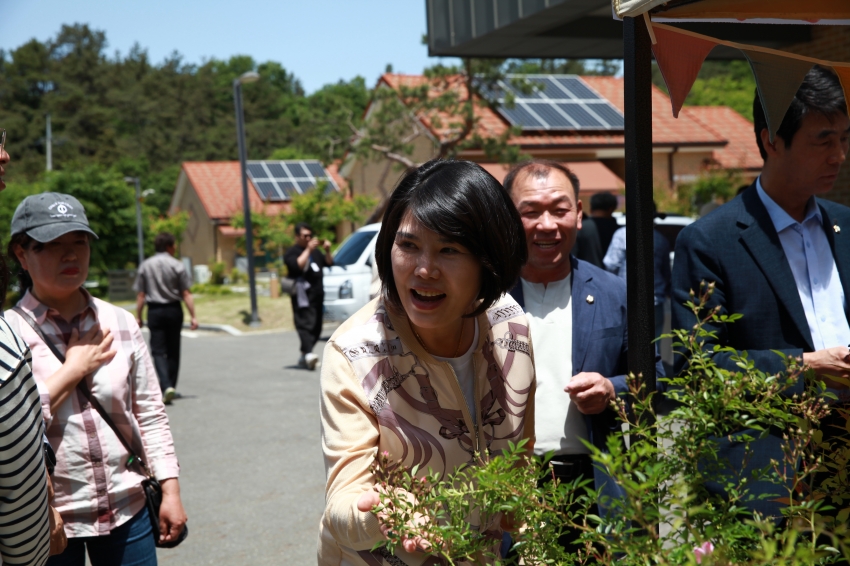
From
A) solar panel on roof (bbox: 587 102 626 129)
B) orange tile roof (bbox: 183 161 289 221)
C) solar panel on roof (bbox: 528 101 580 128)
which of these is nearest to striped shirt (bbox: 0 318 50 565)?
solar panel on roof (bbox: 528 101 580 128)

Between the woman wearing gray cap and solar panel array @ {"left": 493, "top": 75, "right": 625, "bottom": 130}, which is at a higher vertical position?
solar panel array @ {"left": 493, "top": 75, "right": 625, "bottom": 130}

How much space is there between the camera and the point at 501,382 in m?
2.07

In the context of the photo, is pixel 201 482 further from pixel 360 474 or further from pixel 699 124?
pixel 699 124

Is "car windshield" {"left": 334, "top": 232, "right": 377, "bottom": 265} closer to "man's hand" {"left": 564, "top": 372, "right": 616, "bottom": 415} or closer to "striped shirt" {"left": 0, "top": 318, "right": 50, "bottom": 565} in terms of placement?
"man's hand" {"left": 564, "top": 372, "right": 616, "bottom": 415}

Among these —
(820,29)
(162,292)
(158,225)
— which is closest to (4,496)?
(162,292)

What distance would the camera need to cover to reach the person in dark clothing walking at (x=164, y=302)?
9.77 metres

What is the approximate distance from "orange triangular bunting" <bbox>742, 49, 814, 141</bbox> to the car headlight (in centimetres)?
1326

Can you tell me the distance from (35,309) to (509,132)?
2243 cm

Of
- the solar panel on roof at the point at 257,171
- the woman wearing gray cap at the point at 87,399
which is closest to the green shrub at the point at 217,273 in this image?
the solar panel on roof at the point at 257,171

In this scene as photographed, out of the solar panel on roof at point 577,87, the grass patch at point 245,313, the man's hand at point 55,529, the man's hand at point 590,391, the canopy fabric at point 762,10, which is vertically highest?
the solar panel on roof at point 577,87

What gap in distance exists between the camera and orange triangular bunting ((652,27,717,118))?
81.4 inches

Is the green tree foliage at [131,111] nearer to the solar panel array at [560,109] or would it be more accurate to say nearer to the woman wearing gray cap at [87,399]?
the solar panel array at [560,109]

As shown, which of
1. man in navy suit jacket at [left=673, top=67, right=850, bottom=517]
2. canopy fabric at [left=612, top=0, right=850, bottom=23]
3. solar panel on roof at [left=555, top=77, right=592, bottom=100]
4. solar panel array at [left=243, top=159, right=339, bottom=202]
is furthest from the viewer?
solar panel array at [left=243, top=159, right=339, bottom=202]

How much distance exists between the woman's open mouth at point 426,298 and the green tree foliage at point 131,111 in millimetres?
67260
